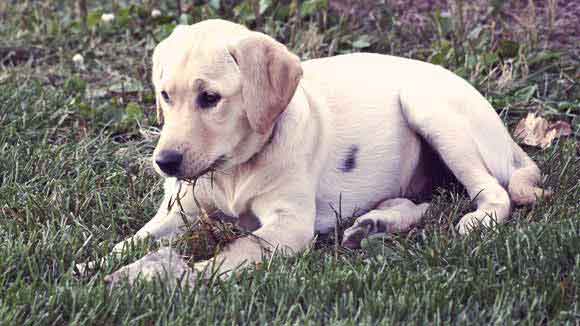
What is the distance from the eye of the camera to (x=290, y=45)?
6.52m

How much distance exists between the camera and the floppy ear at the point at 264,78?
3828 millimetres

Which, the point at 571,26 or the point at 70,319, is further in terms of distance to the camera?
the point at 571,26

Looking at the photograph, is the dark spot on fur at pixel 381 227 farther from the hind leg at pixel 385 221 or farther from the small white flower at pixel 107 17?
the small white flower at pixel 107 17

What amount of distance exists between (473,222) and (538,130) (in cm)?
154

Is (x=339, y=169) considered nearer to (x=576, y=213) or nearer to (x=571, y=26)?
(x=576, y=213)

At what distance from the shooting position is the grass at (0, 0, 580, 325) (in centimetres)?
326

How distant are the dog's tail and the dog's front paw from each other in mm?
1646

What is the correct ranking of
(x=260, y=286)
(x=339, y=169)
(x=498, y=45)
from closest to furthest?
(x=260, y=286) → (x=339, y=169) → (x=498, y=45)

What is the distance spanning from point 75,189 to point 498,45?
3.11 meters

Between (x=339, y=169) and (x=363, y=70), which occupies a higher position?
(x=363, y=70)

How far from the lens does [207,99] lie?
12.4 feet

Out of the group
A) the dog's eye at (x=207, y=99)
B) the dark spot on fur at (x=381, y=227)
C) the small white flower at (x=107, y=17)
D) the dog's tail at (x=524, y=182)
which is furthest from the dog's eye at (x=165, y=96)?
the small white flower at (x=107, y=17)

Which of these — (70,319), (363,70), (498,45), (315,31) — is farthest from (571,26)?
(70,319)

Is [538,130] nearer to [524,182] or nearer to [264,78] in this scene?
[524,182]
